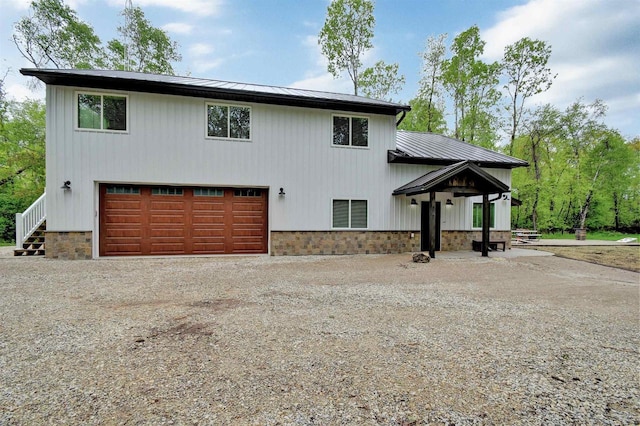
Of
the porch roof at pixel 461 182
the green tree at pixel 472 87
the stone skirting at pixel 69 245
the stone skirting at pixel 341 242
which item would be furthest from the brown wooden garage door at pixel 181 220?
the green tree at pixel 472 87

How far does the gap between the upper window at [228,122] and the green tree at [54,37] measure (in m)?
13.8

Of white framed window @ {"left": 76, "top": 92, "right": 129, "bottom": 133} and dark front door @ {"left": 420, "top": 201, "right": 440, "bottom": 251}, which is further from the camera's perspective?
dark front door @ {"left": 420, "top": 201, "right": 440, "bottom": 251}

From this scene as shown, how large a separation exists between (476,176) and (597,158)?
1939 centimetres

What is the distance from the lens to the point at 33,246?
356 inches

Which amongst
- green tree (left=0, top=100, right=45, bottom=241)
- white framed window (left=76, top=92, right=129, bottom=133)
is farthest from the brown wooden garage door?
green tree (left=0, top=100, right=45, bottom=241)

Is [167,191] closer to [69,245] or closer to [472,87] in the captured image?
[69,245]

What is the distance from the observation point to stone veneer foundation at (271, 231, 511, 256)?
32.5 ft

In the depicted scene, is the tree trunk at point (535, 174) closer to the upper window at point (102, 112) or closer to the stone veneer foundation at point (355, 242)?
the stone veneer foundation at point (355, 242)

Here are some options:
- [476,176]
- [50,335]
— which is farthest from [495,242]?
[50,335]

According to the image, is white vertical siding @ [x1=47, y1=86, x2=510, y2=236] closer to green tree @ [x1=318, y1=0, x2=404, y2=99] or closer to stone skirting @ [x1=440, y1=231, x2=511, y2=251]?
stone skirting @ [x1=440, y1=231, x2=511, y2=251]

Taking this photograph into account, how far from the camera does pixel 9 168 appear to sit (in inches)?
620

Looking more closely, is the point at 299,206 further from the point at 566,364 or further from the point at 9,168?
the point at 9,168

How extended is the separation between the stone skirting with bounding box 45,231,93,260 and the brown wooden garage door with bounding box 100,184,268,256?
1.14 feet

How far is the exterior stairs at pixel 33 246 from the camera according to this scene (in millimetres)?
8680
